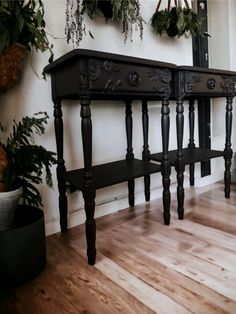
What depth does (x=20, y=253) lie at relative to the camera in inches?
39.8

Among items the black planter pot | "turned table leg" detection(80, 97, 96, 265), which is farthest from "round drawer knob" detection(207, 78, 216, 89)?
the black planter pot

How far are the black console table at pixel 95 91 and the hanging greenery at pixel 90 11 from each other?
0.94 feet

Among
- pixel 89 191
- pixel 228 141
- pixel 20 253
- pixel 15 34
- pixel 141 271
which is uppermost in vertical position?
pixel 15 34

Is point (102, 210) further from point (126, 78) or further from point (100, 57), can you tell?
point (100, 57)

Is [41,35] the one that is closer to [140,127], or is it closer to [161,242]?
[140,127]

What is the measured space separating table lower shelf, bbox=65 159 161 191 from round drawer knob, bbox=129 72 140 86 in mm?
460

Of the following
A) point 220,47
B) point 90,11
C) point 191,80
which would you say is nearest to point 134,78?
point 191,80

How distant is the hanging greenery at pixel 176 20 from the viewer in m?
1.72

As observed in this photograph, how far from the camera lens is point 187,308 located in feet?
2.80

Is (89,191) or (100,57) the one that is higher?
(100,57)

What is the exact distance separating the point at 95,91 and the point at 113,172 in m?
0.49

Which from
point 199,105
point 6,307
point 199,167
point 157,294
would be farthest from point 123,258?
point 199,105

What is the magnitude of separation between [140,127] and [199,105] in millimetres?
653

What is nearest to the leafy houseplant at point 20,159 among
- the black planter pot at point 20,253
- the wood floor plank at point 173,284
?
the black planter pot at point 20,253
